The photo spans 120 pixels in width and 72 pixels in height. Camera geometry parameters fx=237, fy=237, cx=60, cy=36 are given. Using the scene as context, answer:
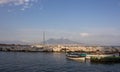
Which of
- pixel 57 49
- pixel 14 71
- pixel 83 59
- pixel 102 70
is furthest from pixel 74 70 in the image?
pixel 57 49

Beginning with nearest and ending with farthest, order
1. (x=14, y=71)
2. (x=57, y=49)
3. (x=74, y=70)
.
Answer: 1. (x=14, y=71)
2. (x=74, y=70)
3. (x=57, y=49)

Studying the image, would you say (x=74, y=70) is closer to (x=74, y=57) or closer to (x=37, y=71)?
(x=37, y=71)

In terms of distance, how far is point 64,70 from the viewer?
1921 inches

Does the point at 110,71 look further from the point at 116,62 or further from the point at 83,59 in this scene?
the point at 83,59

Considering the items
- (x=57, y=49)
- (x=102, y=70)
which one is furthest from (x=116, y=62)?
(x=57, y=49)

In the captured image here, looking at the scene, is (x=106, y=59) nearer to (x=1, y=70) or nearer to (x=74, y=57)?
(x=74, y=57)

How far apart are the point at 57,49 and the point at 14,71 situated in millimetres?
77990

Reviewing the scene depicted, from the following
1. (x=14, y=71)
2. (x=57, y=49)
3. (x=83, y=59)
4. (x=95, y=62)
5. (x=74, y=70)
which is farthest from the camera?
(x=57, y=49)

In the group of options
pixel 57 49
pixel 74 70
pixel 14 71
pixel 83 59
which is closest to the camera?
pixel 14 71

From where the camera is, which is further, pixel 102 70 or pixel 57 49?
pixel 57 49

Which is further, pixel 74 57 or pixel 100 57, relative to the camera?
pixel 74 57

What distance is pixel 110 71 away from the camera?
4884 centimetres

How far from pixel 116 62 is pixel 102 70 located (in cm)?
1643

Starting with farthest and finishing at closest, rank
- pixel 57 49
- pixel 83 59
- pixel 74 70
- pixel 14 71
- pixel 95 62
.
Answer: pixel 57 49 < pixel 83 59 < pixel 95 62 < pixel 74 70 < pixel 14 71
